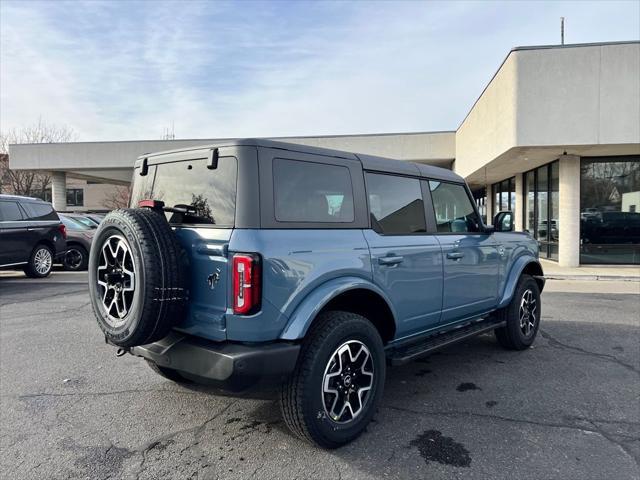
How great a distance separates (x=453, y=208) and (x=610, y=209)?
12517 mm

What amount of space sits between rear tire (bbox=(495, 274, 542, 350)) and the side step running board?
0.42 meters

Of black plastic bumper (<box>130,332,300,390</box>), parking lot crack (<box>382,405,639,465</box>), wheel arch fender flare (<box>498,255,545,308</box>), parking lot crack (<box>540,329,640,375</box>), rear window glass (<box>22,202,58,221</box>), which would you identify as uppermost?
rear window glass (<box>22,202,58,221</box>)

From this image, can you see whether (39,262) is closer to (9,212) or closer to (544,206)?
(9,212)

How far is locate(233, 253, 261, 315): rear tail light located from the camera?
2.72 m

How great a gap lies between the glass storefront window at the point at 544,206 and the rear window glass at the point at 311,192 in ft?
44.6

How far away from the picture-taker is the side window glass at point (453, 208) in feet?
14.4

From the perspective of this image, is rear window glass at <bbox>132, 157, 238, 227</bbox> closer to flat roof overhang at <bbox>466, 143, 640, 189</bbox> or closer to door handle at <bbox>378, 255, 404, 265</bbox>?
door handle at <bbox>378, 255, 404, 265</bbox>

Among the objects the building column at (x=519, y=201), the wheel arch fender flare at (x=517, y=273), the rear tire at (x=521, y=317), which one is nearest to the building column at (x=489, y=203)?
the building column at (x=519, y=201)

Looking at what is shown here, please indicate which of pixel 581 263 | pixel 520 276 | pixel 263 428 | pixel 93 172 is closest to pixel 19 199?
pixel 263 428

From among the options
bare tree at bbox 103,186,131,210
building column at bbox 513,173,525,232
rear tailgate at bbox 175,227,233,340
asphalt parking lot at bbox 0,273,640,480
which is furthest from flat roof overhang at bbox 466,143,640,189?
bare tree at bbox 103,186,131,210

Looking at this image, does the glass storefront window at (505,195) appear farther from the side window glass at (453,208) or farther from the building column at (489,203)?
the side window glass at (453,208)

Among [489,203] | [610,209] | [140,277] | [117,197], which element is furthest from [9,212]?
[117,197]

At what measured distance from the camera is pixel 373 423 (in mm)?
3500

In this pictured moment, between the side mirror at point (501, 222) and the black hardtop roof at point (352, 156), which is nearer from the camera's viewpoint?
the black hardtop roof at point (352, 156)
